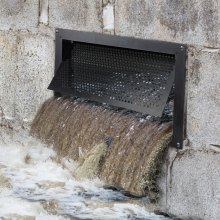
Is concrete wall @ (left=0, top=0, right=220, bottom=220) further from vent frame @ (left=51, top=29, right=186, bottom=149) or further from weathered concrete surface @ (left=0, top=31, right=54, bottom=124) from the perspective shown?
weathered concrete surface @ (left=0, top=31, right=54, bottom=124)

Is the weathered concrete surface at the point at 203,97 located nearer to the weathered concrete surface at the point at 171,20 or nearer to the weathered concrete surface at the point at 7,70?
the weathered concrete surface at the point at 171,20

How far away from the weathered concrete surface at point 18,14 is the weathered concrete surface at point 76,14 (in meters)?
0.25

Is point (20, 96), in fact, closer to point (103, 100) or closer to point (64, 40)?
point (64, 40)

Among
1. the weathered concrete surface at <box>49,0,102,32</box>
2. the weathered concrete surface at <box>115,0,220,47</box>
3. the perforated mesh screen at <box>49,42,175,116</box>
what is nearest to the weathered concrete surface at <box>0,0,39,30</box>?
the weathered concrete surface at <box>49,0,102,32</box>

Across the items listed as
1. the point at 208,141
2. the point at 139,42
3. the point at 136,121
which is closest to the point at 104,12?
the point at 139,42

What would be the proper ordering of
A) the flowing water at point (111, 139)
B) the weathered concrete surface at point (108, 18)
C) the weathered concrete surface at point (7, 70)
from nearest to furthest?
1. the flowing water at point (111, 139)
2. the weathered concrete surface at point (108, 18)
3. the weathered concrete surface at point (7, 70)

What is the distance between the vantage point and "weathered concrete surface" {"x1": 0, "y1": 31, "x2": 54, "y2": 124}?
19.8 ft

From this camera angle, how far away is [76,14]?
18.1ft

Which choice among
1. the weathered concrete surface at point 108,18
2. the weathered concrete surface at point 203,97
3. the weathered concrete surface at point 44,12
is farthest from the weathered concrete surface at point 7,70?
the weathered concrete surface at point 203,97

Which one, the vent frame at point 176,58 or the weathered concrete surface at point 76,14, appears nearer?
the vent frame at point 176,58

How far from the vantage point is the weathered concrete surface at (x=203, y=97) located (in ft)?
14.1

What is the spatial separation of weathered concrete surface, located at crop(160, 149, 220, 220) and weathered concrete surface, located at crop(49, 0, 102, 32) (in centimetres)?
129

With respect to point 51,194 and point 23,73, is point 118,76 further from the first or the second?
point 23,73

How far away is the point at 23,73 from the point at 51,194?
1.66 metres
